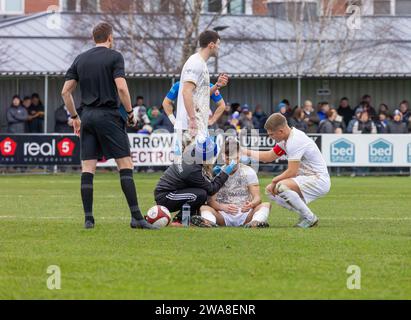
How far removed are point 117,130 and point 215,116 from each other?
7.55 ft

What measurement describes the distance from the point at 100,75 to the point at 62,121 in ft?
63.9

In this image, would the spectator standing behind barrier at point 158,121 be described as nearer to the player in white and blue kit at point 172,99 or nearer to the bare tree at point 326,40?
the bare tree at point 326,40

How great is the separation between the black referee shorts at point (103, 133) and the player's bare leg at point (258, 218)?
67.8 inches

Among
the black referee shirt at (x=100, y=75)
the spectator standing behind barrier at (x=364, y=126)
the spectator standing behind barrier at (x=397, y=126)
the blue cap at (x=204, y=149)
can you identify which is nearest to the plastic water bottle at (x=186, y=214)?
the blue cap at (x=204, y=149)

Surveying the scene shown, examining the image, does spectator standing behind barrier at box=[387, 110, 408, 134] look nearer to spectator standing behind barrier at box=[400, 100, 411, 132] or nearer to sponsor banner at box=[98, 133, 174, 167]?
spectator standing behind barrier at box=[400, 100, 411, 132]

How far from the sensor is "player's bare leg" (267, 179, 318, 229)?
12.8 meters

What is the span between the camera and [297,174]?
13.3 metres

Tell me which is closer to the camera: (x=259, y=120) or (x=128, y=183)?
(x=128, y=183)

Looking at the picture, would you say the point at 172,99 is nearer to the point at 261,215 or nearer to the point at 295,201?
the point at 261,215

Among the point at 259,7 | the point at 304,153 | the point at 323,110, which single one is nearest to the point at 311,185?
the point at 304,153

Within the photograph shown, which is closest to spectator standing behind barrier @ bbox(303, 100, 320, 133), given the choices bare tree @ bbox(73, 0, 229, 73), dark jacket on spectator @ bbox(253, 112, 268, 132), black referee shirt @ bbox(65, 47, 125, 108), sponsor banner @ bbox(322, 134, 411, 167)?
sponsor banner @ bbox(322, 134, 411, 167)

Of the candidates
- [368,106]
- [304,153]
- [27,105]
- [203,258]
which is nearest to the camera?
[203,258]

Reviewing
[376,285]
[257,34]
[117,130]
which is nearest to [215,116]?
[117,130]
